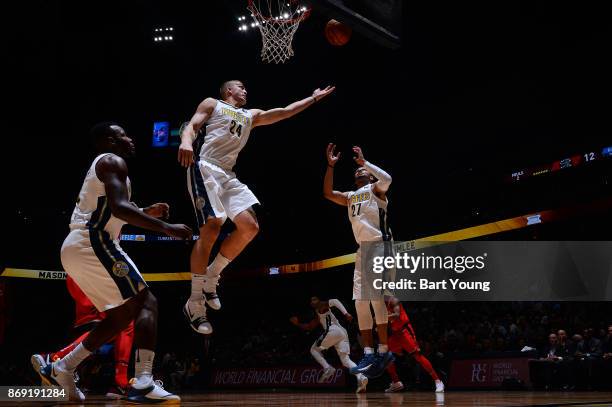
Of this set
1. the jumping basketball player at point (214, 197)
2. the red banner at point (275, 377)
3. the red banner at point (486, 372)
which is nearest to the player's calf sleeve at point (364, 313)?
the jumping basketball player at point (214, 197)

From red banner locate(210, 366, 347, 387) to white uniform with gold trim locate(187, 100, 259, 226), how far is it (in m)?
8.31

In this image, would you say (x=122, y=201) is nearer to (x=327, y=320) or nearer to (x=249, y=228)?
(x=249, y=228)

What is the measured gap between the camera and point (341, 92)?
1850 cm

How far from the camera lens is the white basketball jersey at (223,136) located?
5.25 meters

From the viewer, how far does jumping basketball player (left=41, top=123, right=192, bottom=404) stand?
4039 mm

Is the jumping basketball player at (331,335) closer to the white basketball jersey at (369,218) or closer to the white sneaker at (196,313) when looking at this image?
the white basketball jersey at (369,218)

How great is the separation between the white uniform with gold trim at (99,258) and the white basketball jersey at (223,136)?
1166mm

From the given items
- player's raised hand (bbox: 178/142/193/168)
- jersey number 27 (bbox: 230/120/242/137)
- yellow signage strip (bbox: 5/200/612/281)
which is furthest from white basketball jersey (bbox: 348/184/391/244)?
yellow signage strip (bbox: 5/200/612/281)

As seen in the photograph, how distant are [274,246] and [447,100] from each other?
26.1ft

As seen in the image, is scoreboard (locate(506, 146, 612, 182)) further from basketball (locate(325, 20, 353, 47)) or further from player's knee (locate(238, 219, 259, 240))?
player's knee (locate(238, 219, 259, 240))

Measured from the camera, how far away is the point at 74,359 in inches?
171

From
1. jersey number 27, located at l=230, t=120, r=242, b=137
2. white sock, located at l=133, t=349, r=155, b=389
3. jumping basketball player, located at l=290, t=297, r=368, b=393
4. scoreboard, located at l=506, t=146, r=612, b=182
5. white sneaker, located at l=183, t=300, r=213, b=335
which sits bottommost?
jumping basketball player, located at l=290, t=297, r=368, b=393

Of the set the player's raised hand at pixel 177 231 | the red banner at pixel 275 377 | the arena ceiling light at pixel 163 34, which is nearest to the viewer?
the player's raised hand at pixel 177 231

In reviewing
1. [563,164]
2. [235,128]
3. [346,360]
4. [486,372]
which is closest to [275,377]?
[346,360]
